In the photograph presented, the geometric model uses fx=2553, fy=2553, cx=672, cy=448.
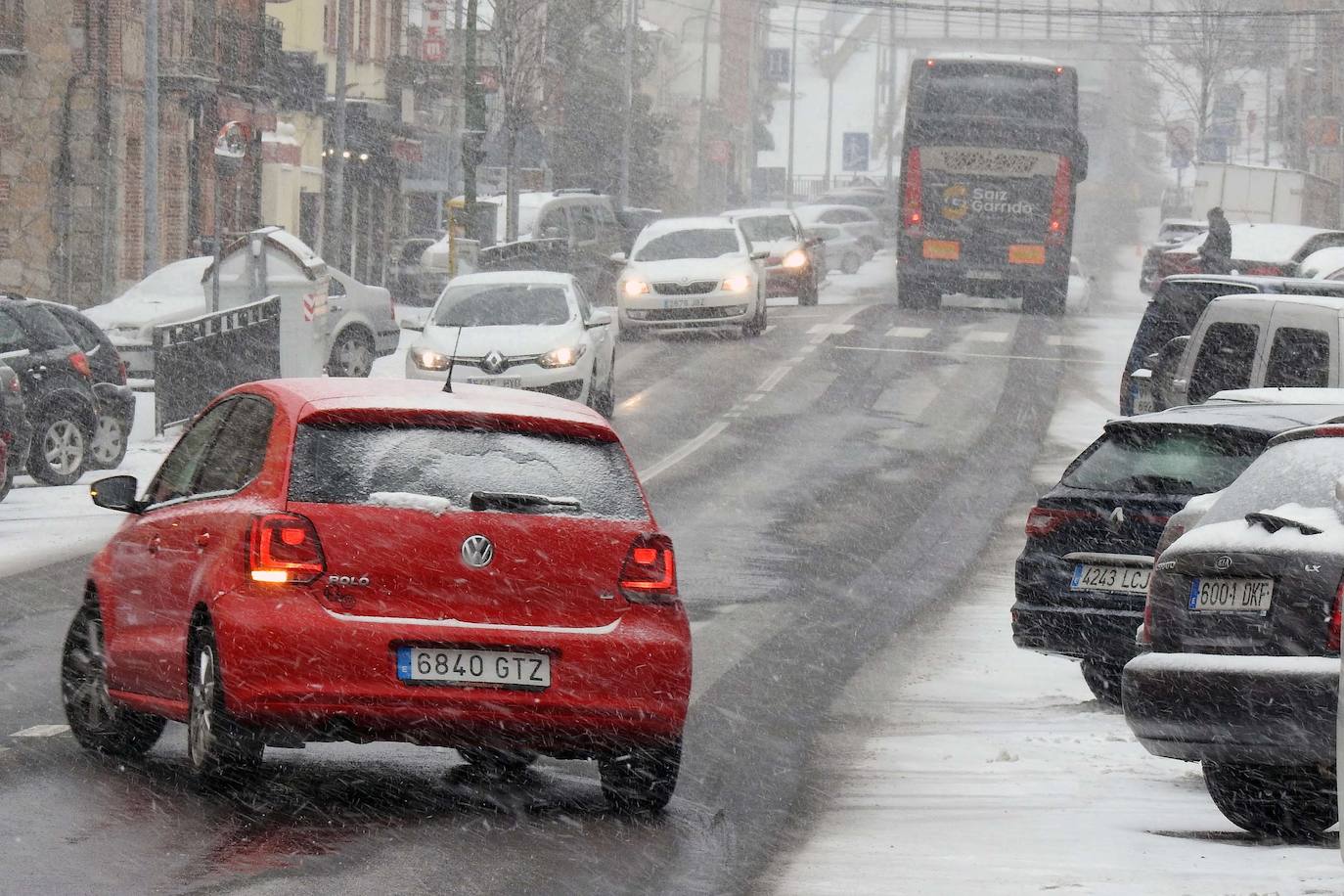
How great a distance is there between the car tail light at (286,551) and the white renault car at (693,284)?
26092 mm

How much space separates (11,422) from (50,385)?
2.22 metres

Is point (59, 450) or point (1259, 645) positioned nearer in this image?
point (1259, 645)

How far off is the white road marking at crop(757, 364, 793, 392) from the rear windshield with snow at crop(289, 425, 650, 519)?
827 inches

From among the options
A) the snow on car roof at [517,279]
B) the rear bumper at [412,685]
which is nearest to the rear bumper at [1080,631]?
the rear bumper at [412,685]

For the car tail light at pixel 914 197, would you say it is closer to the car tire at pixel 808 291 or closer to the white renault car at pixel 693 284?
the car tire at pixel 808 291

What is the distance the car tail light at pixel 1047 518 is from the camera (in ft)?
38.9

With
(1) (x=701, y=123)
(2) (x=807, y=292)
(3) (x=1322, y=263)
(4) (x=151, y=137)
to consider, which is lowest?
(2) (x=807, y=292)

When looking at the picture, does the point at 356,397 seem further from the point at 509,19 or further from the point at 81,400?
the point at 509,19

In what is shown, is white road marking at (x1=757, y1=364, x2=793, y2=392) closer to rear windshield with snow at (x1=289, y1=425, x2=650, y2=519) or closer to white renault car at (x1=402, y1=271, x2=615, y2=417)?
white renault car at (x1=402, y1=271, x2=615, y2=417)

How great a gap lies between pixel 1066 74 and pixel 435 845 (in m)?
33.3

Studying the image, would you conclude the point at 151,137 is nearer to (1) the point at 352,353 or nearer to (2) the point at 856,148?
(1) the point at 352,353

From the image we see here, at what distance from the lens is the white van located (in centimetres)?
1529

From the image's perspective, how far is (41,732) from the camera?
977 cm

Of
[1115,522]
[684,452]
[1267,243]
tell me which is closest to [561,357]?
[684,452]
